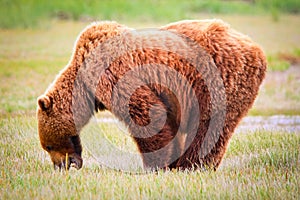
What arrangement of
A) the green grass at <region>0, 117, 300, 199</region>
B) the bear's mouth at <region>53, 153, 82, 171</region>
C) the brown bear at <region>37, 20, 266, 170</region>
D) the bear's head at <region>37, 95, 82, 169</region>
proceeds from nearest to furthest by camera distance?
the green grass at <region>0, 117, 300, 199</region>, the brown bear at <region>37, 20, 266, 170</region>, the bear's head at <region>37, 95, 82, 169</region>, the bear's mouth at <region>53, 153, 82, 171</region>

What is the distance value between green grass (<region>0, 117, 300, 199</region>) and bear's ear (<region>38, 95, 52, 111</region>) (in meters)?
0.69

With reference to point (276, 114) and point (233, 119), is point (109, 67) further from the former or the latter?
point (276, 114)

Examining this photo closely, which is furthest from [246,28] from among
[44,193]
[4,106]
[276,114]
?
[44,193]

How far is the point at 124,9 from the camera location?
2412 centimetres

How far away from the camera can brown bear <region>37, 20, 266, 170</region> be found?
20.7 ft

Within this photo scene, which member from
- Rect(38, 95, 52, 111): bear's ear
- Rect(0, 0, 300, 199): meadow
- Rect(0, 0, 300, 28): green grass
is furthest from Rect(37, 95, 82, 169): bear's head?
Rect(0, 0, 300, 28): green grass

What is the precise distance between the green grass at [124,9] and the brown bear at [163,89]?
607 inches

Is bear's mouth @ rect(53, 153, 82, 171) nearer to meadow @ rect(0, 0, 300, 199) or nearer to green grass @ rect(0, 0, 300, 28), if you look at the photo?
meadow @ rect(0, 0, 300, 199)

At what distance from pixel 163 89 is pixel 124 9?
59.2 feet

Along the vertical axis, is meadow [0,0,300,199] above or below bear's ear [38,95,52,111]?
below

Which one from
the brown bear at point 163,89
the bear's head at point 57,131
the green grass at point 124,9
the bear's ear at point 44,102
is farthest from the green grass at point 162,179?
the green grass at point 124,9

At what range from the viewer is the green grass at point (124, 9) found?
71.3 feet

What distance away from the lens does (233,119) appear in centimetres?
640

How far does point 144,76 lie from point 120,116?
1.65ft
